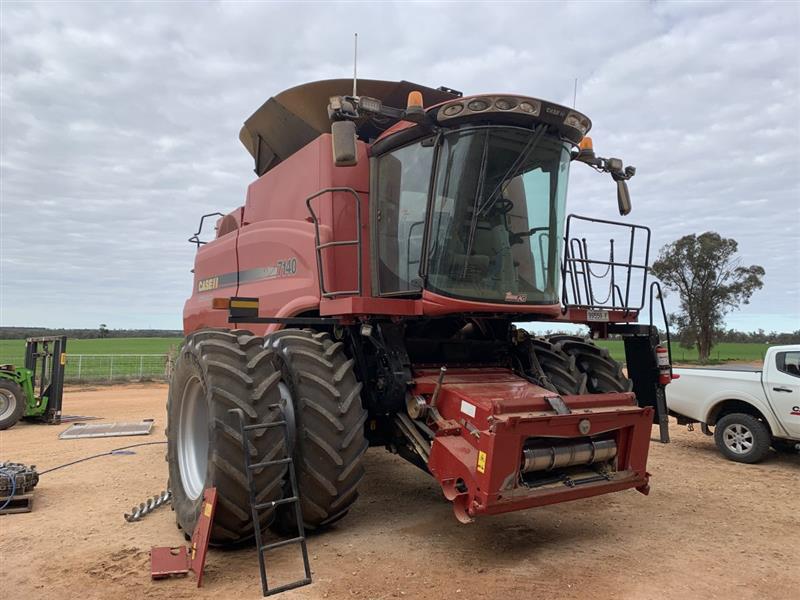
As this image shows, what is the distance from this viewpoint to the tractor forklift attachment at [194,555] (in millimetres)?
4113

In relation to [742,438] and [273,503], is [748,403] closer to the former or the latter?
[742,438]

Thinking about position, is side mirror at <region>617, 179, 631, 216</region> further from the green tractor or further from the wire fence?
the wire fence

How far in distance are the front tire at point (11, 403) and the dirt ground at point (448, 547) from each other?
18.6ft

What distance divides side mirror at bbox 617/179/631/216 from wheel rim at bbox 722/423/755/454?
15.0ft

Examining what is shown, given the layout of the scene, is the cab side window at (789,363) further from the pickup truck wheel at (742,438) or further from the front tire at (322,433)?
the front tire at (322,433)

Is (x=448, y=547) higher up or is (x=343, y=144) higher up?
(x=343, y=144)

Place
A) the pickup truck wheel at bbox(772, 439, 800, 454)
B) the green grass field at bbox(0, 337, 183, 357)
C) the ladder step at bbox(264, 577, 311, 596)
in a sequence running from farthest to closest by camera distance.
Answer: the green grass field at bbox(0, 337, 183, 357) < the pickup truck wheel at bbox(772, 439, 800, 454) < the ladder step at bbox(264, 577, 311, 596)

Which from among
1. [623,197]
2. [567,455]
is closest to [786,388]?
[623,197]

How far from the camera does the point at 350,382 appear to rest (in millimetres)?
4750

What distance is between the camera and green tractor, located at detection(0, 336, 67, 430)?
39.3 feet

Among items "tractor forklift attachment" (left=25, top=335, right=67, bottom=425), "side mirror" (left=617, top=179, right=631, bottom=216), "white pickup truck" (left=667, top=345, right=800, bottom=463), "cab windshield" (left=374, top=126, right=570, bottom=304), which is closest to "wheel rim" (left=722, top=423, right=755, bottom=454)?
"white pickup truck" (left=667, top=345, right=800, bottom=463)

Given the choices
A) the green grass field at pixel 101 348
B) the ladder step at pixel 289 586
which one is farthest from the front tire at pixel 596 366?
the green grass field at pixel 101 348

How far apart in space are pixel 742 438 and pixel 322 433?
698 centimetres

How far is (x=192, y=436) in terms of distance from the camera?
18.4ft
